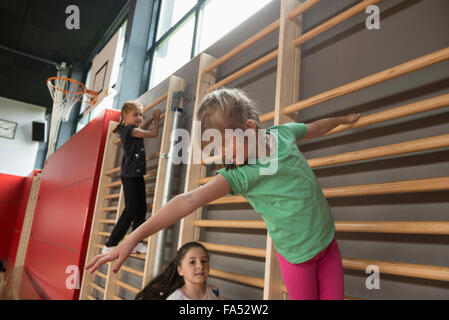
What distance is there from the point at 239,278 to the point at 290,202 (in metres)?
0.74

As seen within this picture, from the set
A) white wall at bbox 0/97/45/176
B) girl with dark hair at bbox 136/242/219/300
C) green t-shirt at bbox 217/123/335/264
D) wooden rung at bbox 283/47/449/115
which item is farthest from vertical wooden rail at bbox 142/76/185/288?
white wall at bbox 0/97/45/176

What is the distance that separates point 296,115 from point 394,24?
0.47 metres

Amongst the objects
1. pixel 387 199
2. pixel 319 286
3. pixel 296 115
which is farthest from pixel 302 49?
pixel 319 286

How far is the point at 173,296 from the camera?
1493 millimetres

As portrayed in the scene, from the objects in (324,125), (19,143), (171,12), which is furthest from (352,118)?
(19,143)

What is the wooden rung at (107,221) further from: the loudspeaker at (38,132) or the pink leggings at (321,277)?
the loudspeaker at (38,132)

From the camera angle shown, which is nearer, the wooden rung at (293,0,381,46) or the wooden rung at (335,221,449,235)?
the wooden rung at (335,221,449,235)

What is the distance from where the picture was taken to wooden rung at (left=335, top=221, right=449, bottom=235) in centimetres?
82

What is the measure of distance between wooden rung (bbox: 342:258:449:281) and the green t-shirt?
225mm

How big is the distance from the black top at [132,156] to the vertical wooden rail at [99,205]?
99 centimetres

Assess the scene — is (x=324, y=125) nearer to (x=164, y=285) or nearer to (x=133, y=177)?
(x=164, y=285)

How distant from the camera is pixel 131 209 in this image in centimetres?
209

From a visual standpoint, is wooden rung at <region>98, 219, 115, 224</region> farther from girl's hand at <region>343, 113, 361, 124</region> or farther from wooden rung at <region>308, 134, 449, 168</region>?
girl's hand at <region>343, 113, 361, 124</region>
